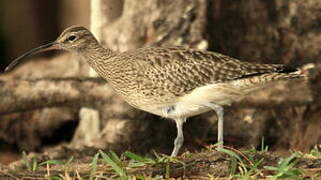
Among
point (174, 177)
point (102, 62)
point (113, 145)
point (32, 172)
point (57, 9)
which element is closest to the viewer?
point (174, 177)

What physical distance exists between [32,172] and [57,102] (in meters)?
3.42

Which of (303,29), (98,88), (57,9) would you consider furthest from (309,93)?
(57,9)

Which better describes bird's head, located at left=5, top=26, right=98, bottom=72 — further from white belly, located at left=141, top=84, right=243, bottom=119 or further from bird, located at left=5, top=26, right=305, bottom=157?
white belly, located at left=141, top=84, right=243, bottom=119

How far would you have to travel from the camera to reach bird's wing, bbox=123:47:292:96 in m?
8.86

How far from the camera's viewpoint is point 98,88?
10.9m

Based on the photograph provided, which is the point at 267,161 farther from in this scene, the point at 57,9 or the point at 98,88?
the point at 57,9

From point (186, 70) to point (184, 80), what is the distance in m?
0.12

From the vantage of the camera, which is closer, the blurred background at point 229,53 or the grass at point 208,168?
the grass at point 208,168

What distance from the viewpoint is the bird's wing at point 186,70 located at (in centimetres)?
886

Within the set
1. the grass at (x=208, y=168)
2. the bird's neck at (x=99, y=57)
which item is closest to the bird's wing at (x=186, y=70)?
the bird's neck at (x=99, y=57)

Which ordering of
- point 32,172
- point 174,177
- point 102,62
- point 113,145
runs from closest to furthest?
point 174,177, point 32,172, point 102,62, point 113,145

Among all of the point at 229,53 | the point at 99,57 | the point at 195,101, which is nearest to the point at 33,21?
the point at 229,53

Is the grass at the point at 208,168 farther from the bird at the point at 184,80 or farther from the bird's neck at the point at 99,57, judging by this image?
the bird's neck at the point at 99,57

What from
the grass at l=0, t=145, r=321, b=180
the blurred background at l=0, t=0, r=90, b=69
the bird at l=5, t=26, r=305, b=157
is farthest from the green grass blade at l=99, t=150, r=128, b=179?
the blurred background at l=0, t=0, r=90, b=69
